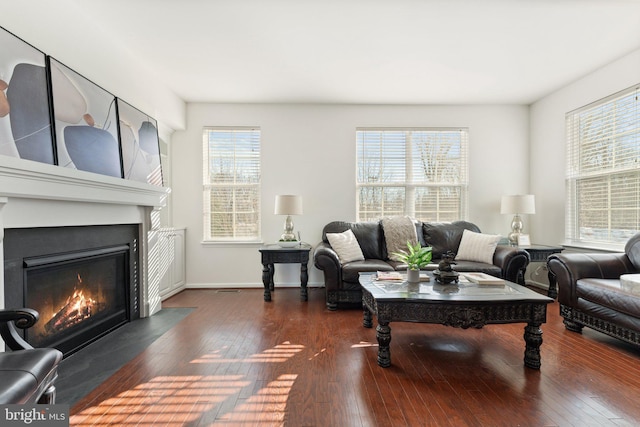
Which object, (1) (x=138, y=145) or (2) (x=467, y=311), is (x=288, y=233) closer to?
(1) (x=138, y=145)

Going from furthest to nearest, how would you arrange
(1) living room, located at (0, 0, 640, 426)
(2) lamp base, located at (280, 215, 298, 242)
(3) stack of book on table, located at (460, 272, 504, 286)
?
(2) lamp base, located at (280, 215, 298, 242)
(1) living room, located at (0, 0, 640, 426)
(3) stack of book on table, located at (460, 272, 504, 286)

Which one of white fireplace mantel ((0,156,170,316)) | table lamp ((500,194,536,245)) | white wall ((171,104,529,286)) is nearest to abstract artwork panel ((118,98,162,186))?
white fireplace mantel ((0,156,170,316))

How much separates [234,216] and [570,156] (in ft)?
15.1

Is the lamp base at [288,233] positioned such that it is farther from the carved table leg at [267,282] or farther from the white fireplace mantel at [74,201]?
the white fireplace mantel at [74,201]

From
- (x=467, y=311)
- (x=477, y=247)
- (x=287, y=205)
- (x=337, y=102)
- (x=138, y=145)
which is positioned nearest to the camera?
(x=467, y=311)

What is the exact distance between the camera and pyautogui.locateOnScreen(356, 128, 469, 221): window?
4371 millimetres

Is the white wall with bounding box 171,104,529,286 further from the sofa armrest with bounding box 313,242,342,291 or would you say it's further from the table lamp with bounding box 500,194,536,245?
the sofa armrest with bounding box 313,242,342,291

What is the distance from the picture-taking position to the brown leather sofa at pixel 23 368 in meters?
1.05

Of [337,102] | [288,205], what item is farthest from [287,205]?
[337,102]

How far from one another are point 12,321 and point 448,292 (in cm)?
249

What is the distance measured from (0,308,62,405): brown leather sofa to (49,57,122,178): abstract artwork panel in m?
1.17

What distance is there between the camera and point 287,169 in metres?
4.31

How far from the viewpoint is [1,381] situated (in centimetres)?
105

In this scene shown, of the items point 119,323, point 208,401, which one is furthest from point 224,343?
point 119,323
